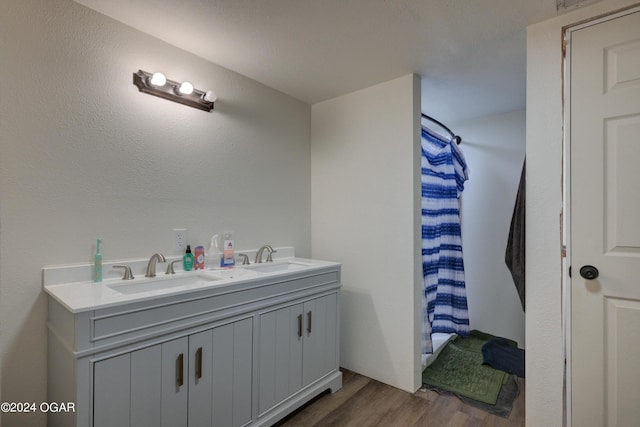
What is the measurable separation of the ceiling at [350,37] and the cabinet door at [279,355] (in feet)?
5.03

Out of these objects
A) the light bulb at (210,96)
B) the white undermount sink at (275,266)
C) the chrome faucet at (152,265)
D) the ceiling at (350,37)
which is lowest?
the white undermount sink at (275,266)

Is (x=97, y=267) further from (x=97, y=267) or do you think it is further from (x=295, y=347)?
(x=295, y=347)

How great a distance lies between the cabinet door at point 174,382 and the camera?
4.32ft

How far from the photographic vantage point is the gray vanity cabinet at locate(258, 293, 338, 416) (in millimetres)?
1712

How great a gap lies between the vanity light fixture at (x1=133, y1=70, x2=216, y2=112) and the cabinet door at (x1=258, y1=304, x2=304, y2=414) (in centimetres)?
131

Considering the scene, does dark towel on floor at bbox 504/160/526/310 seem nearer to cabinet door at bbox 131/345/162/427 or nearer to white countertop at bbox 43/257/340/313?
white countertop at bbox 43/257/340/313

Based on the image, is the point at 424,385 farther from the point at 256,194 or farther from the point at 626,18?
the point at 626,18

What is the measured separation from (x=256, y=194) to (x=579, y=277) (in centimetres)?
192

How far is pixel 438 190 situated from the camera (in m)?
2.70

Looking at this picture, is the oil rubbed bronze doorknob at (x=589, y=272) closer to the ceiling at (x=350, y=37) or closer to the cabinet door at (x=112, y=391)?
the ceiling at (x=350, y=37)

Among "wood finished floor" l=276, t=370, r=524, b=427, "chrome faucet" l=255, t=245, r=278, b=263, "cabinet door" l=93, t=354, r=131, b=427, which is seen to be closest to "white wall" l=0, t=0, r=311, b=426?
"chrome faucet" l=255, t=245, r=278, b=263

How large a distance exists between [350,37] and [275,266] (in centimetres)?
152

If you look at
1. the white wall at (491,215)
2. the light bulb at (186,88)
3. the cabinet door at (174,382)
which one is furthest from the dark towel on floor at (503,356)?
the light bulb at (186,88)

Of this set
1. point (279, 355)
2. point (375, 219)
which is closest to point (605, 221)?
point (375, 219)
